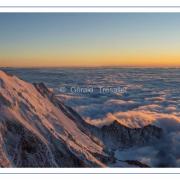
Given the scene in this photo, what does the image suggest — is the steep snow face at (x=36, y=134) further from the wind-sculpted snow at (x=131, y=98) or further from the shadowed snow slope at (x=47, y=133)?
the wind-sculpted snow at (x=131, y=98)

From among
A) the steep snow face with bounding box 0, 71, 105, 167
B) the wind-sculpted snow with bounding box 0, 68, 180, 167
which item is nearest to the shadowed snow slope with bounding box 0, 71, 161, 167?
the steep snow face with bounding box 0, 71, 105, 167

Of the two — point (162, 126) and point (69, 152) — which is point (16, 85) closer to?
point (69, 152)

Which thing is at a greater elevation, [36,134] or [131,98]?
[131,98]

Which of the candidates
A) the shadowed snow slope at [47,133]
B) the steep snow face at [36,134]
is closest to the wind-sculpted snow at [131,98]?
the shadowed snow slope at [47,133]

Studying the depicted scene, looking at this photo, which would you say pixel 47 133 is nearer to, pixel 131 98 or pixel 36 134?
pixel 36 134

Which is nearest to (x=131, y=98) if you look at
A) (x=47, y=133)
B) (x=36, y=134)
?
(x=47, y=133)

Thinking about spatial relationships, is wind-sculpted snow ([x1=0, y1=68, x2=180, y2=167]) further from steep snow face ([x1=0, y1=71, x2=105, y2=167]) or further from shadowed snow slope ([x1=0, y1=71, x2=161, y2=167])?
steep snow face ([x1=0, y1=71, x2=105, y2=167])
